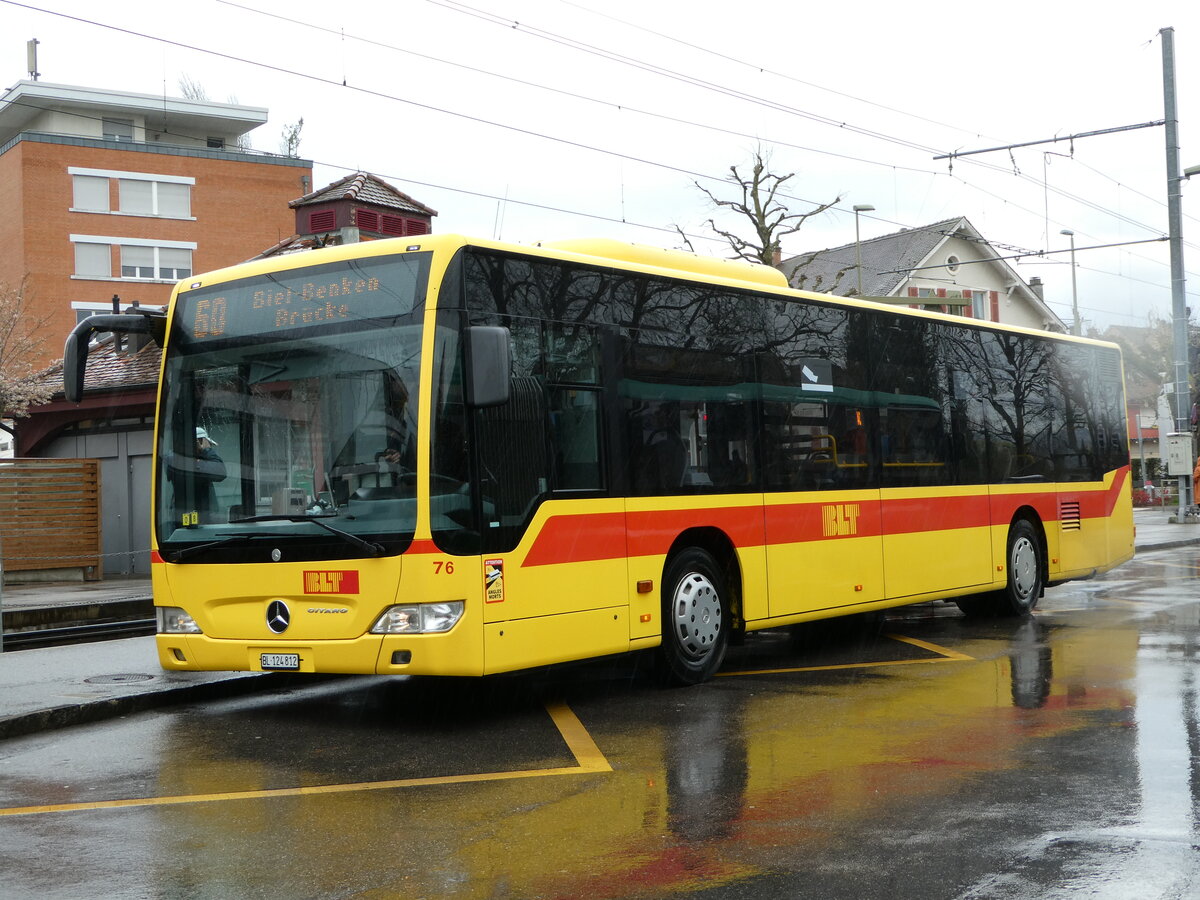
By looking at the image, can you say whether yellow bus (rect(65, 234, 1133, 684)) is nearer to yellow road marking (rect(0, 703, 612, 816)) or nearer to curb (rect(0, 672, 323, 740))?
curb (rect(0, 672, 323, 740))

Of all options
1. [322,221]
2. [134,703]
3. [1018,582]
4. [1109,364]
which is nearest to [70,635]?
[134,703]

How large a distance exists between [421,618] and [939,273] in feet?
165

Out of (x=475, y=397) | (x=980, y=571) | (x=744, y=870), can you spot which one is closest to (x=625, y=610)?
(x=475, y=397)

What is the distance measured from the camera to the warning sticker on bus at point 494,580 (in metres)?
8.53

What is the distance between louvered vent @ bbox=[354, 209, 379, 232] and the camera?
2983 cm

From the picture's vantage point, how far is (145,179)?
57469 mm

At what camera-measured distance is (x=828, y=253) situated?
6116cm

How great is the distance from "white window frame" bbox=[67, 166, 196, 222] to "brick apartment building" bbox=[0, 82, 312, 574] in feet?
0.14

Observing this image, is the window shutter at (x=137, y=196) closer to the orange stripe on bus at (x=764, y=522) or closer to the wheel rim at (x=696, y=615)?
the orange stripe on bus at (x=764, y=522)

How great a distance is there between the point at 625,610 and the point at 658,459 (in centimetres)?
116

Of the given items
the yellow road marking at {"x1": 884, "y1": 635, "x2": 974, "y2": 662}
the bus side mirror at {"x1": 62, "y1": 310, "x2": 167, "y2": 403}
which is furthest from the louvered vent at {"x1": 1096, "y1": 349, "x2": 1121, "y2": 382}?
the bus side mirror at {"x1": 62, "y1": 310, "x2": 167, "y2": 403}

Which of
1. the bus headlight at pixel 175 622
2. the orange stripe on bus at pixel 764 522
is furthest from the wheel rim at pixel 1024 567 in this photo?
the bus headlight at pixel 175 622

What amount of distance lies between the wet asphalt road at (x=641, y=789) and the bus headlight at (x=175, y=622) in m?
0.64

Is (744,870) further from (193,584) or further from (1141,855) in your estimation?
(193,584)
